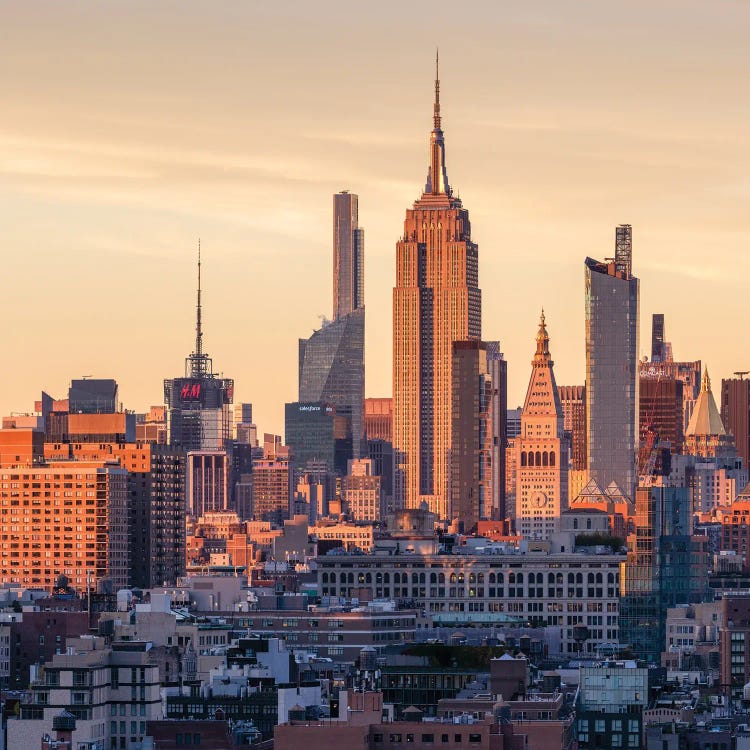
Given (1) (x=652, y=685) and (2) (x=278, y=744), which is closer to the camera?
(2) (x=278, y=744)

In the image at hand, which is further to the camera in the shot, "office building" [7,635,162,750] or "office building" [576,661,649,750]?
"office building" [576,661,649,750]

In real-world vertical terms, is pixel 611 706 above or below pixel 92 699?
below

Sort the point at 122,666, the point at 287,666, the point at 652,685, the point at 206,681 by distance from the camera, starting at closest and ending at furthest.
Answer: the point at 122,666
the point at 206,681
the point at 287,666
the point at 652,685

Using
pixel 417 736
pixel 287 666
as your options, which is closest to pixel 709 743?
pixel 287 666

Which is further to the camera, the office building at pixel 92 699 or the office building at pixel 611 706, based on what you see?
the office building at pixel 611 706

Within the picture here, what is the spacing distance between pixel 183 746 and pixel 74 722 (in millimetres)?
4519

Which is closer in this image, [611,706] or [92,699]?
[92,699]

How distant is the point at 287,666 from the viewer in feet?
505

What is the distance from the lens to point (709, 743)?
150375mm

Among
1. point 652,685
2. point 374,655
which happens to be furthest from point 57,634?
point 652,685

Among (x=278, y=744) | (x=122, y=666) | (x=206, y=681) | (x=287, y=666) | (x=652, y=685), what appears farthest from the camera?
(x=652, y=685)

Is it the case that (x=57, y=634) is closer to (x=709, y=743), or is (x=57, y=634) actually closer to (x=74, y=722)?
(x=709, y=743)

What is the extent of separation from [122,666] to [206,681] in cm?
1637

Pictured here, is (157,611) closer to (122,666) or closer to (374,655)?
(374,655)
